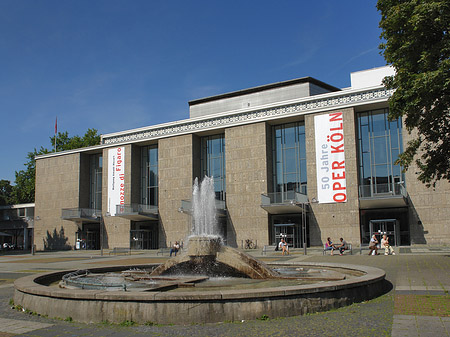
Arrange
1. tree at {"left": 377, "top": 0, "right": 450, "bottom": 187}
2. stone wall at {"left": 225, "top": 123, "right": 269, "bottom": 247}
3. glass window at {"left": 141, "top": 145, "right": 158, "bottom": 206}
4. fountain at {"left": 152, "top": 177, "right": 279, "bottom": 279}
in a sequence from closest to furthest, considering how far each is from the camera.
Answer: fountain at {"left": 152, "top": 177, "right": 279, "bottom": 279} → tree at {"left": 377, "top": 0, "right": 450, "bottom": 187} → stone wall at {"left": 225, "top": 123, "right": 269, "bottom": 247} → glass window at {"left": 141, "top": 145, "right": 158, "bottom": 206}

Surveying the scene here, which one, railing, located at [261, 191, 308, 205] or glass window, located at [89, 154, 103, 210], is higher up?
glass window, located at [89, 154, 103, 210]

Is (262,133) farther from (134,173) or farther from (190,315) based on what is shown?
(190,315)

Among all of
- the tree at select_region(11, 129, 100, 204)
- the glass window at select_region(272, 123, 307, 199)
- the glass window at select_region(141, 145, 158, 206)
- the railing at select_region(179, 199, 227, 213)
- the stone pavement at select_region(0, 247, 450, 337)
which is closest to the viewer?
the stone pavement at select_region(0, 247, 450, 337)

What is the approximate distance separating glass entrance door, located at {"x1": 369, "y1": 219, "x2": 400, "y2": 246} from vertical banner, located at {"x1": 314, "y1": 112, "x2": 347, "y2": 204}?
353 cm

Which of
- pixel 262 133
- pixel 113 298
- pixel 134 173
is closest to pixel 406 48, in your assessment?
pixel 113 298

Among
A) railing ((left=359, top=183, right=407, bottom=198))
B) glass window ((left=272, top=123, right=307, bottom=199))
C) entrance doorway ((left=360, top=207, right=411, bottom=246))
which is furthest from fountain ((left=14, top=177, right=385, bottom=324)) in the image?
glass window ((left=272, top=123, right=307, bottom=199))

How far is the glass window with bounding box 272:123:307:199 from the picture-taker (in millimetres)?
42781

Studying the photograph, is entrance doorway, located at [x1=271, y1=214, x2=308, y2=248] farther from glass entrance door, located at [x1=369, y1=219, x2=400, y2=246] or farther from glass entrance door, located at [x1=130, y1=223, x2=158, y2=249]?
glass entrance door, located at [x1=130, y1=223, x2=158, y2=249]

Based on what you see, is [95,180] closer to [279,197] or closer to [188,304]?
[279,197]

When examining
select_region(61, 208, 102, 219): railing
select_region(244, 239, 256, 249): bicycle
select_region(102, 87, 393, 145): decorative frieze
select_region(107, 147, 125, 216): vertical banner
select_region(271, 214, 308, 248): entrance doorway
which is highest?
select_region(102, 87, 393, 145): decorative frieze

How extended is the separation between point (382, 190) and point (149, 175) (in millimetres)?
27875

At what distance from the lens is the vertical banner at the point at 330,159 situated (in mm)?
39281

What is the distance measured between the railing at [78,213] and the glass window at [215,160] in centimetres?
1579

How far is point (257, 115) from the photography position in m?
44.5
